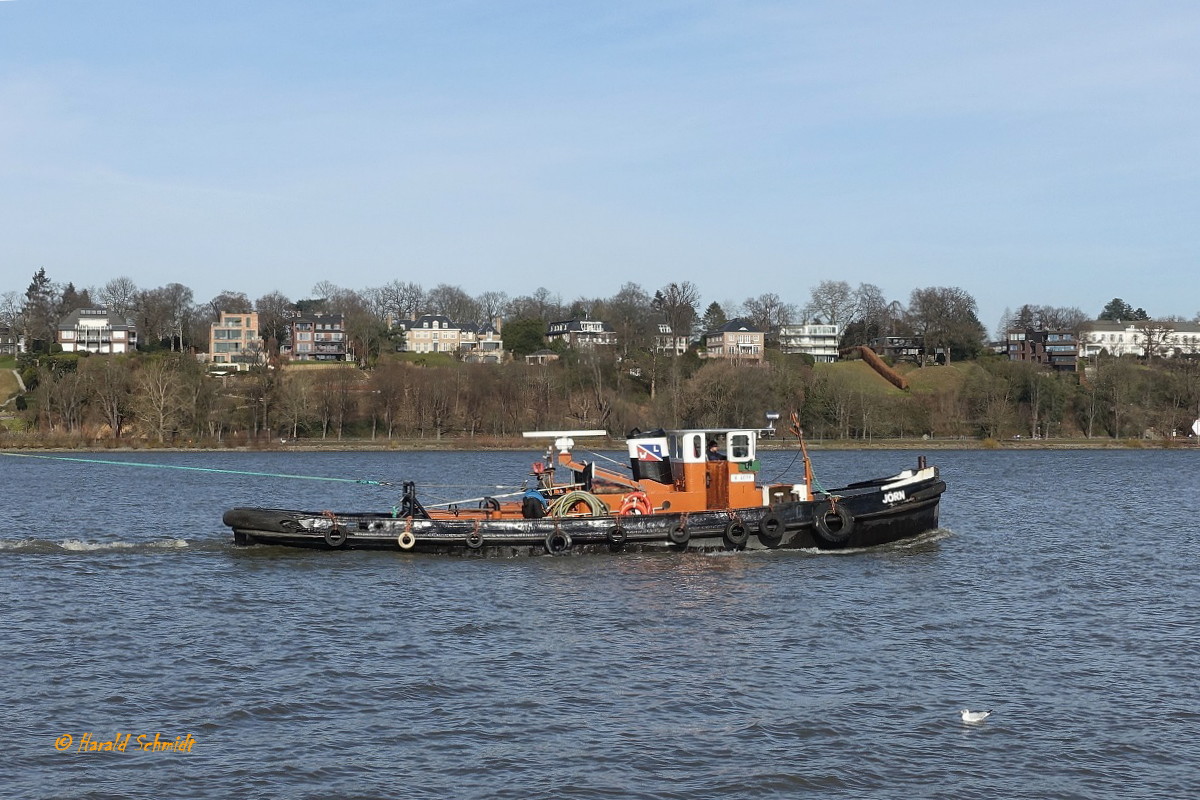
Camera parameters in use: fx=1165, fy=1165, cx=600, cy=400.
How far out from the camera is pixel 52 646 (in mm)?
18828

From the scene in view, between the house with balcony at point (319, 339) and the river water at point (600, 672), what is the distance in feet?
347

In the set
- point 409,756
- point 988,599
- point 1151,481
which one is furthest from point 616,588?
point 1151,481

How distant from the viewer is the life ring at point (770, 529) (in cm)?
2744

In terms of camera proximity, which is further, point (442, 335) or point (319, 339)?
point (442, 335)

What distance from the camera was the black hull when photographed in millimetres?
27141

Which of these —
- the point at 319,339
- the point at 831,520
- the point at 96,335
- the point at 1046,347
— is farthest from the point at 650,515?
the point at 1046,347

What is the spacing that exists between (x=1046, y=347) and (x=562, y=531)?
413ft

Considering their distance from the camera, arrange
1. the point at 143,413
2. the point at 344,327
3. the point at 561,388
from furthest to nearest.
A: 1. the point at 344,327
2. the point at 561,388
3. the point at 143,413

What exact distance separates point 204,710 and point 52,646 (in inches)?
206

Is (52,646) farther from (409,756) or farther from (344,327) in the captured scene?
(344,327)

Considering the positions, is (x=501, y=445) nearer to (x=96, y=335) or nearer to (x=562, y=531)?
(x=96, y=335)

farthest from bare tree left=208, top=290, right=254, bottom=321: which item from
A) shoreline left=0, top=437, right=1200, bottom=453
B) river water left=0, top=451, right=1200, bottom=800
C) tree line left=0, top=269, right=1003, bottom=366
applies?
river water left=0, top=451, right=1200, bottom=800

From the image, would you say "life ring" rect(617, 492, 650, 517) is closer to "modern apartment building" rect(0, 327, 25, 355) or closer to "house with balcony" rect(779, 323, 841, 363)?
"house with balcony" rect(779, 323, 841, 363)

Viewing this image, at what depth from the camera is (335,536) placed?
27484 mm
